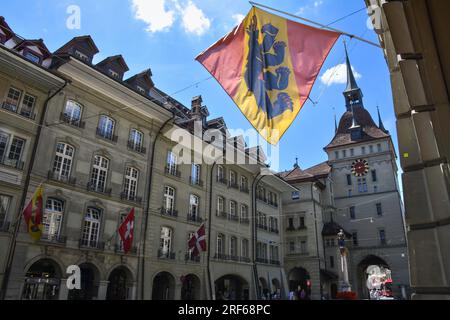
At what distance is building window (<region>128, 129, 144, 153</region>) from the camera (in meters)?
24.8

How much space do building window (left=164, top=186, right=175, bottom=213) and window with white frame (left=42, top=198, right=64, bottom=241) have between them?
800 centimetres

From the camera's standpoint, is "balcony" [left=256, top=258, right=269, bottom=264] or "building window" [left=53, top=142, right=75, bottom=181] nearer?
"building window" [left=53, top=142, right=75, bottom=181]

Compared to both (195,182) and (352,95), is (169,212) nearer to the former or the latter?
(195,182)

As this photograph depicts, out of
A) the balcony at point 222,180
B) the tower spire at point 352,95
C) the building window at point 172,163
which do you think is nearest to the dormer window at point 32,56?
the building window at point 172,163

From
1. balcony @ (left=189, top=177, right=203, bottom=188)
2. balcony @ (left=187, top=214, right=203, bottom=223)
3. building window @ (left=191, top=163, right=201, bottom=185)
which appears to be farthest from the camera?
building window @ (left=191, top=163, right=201, bottom=185)

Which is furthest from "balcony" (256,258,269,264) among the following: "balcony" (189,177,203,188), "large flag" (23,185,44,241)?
"large flag" (23,185,44,241)

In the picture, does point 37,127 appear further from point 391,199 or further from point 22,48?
point 391,199

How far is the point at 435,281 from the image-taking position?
11.7 ft

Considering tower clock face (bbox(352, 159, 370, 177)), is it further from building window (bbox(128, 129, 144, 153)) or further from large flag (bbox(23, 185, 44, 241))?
large flag (bbox(23, 185, 44, 241))

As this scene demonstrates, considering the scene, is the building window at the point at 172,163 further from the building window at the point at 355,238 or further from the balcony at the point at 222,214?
the building window at the point at 355,238

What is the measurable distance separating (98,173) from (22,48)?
8163 mm

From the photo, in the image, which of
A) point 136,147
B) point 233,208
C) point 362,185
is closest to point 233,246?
point 233,208

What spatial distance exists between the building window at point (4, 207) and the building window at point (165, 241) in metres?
10.2

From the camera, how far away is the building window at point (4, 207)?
17361 millimetres
